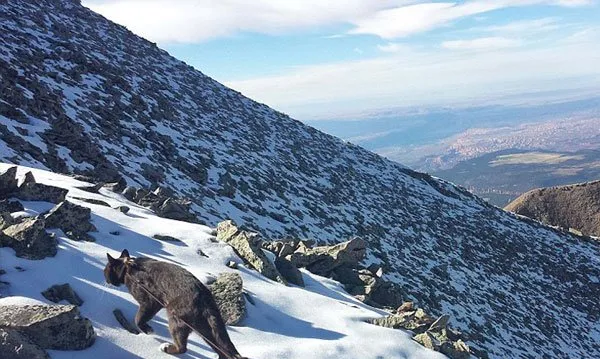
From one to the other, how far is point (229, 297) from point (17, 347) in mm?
3412

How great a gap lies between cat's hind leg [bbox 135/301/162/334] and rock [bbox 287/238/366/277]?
673 centimetres

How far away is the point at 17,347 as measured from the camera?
16.4ft

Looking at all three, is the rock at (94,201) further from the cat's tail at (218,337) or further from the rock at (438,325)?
the rock at (438,325)

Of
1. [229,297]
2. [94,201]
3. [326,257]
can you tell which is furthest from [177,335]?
[326,257]

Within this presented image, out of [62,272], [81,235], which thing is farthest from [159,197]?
[62,272]

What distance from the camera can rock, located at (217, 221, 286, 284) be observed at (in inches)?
401

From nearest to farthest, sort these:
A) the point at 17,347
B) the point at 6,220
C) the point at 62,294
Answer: the point at 17,347
the point at 62,294
the point at 6,220

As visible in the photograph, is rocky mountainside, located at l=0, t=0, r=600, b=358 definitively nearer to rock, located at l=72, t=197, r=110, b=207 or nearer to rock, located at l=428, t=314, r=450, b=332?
rock, located at l=72, t=197, r=110, b=207

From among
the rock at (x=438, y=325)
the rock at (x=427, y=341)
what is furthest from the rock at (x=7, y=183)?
the rock at (x=438, y=325)

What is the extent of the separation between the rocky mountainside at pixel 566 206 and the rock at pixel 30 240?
57.8 meters

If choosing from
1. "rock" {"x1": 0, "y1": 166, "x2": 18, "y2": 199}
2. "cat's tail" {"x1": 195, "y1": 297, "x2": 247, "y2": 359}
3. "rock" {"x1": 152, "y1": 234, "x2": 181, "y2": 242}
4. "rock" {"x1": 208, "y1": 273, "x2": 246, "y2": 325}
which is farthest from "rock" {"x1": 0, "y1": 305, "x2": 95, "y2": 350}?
"rock" {"x1": 0, "y1": 166, "x2": 18, "y2": 199}

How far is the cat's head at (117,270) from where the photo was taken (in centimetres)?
658

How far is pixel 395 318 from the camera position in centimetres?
996

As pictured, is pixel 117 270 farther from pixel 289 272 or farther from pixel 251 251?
pixel 289 272
